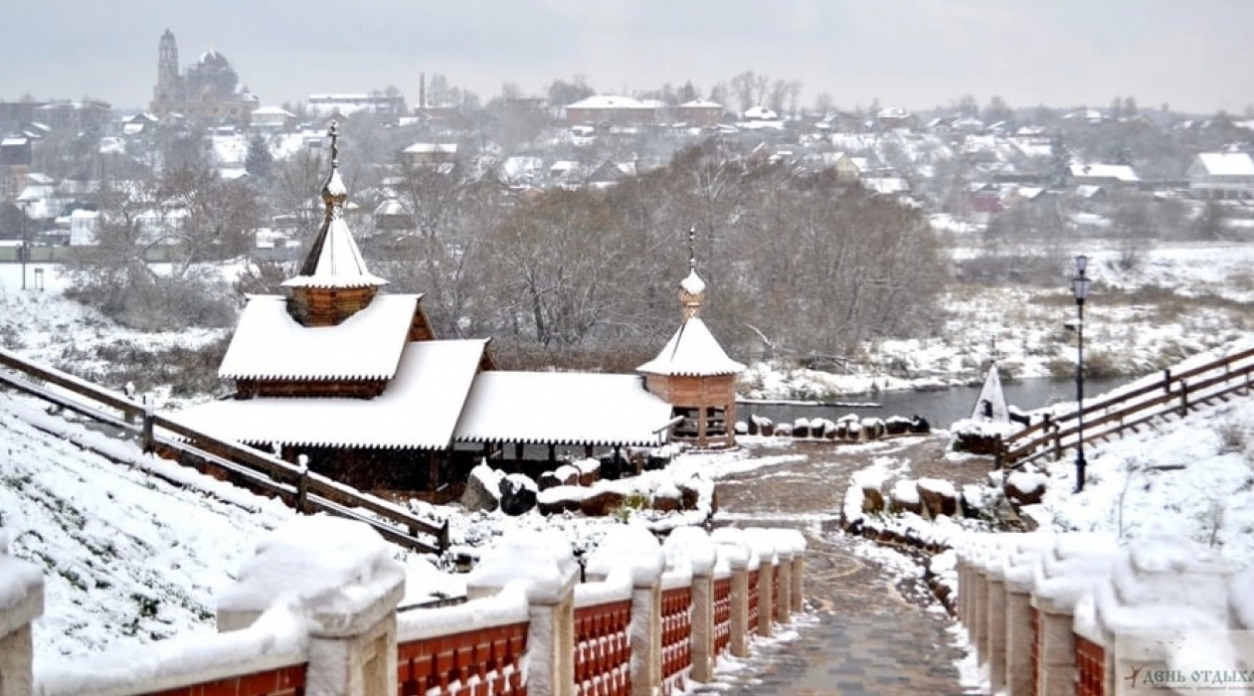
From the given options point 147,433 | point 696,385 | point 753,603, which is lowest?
point 753,603

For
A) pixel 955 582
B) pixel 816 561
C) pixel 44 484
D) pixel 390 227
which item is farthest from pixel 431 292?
pixel 44 484

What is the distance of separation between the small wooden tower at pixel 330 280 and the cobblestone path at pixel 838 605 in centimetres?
837

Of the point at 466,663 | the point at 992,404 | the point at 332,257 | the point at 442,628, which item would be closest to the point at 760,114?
the point at 992,404

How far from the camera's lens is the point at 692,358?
30.2 metres

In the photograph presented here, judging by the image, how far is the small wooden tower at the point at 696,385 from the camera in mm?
29922

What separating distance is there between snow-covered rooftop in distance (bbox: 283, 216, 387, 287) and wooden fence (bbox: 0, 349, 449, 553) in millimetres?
11052

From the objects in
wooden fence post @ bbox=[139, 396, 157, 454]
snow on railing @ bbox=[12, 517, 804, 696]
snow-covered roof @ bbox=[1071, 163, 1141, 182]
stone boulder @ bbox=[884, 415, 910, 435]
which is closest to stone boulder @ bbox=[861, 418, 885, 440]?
stone boulder @ bbox=[884, 415, 910, 435]

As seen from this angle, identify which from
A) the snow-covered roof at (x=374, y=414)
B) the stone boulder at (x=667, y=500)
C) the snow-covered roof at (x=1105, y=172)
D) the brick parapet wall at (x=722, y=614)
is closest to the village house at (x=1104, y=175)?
the snow-covered roof at (x=1105, y=172)

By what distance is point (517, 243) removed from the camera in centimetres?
4922

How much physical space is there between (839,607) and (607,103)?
12852 cm

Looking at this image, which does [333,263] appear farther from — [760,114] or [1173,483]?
[760,114]

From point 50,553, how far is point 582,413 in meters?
18.8

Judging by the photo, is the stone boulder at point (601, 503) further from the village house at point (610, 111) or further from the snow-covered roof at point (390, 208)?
the village house at point (610, 111)

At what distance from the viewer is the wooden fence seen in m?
14.8
